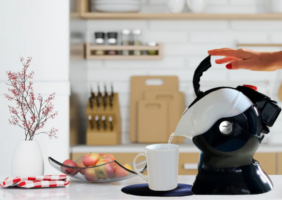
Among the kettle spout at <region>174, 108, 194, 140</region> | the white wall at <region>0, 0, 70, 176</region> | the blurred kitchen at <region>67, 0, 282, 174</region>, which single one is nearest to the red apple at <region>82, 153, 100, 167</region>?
the kettle spout at <region>174, 108, 194, 140</region>

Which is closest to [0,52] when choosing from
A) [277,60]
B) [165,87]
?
[165,87]

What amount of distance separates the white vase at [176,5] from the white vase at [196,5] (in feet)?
0.17

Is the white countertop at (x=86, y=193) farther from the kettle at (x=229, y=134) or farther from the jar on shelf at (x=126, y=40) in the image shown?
the jar on shelf at (x=126, y=40)

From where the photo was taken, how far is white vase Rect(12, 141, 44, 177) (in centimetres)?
125

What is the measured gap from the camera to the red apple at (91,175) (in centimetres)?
117

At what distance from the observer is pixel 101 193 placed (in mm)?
1081

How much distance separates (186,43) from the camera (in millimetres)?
3031

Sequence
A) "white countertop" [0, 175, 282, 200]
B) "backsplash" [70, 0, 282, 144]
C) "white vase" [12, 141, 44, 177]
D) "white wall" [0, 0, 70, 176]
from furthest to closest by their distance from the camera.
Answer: "backsplash" [70, 0, 282, 144] → "white wall" [0, 0, 70, 176] → "white vase" [12, 141, 44, 177] → "white countertop" [0, 175, 282, 200]

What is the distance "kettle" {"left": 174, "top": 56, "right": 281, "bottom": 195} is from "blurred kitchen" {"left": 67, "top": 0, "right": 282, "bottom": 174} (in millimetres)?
1741

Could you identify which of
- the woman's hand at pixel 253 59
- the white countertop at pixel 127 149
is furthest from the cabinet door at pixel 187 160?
the woman's hand at pixel 253 59

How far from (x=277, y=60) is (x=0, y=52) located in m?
1.92

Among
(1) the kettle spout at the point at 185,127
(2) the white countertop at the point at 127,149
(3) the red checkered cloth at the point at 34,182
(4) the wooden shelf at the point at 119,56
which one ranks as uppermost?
(4) the wooden shelf at the point at 119,56

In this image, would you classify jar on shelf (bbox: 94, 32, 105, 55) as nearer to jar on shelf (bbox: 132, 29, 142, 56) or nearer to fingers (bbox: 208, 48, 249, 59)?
jar on shelf (bbox: 132, 29, 142, 56)

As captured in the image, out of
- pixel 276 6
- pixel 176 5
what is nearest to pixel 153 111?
pixel 176 5
